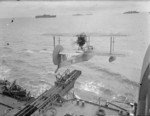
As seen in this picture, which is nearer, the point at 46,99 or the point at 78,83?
the point at 46,99

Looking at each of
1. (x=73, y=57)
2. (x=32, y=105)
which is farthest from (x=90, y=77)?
(x=32, y=105)

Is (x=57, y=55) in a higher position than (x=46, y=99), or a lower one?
higher

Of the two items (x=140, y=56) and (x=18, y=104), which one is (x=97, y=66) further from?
(x=18, y=104)

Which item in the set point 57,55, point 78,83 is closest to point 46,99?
point 57,55

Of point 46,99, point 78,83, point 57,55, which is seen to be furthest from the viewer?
point 78,83

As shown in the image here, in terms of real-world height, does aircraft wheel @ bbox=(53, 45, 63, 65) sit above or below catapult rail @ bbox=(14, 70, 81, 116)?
above

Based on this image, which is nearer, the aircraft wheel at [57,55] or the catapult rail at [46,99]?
the catapult rail at [46,99]

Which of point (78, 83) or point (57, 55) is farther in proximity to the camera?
point (78, 83)

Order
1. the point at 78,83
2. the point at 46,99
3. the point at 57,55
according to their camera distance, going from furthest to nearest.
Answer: the point at 78,83, the point at 57,55, the point at 46,99

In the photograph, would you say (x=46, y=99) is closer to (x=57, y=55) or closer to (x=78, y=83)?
(x=57, y=55)

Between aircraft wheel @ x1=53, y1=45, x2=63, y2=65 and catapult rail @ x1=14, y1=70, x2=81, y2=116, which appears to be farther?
aircraft wheel @ x1=53, y1=45, x2=63, y2=65

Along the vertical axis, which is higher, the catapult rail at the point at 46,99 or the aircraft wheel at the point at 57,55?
the aircraft wheel at the point at 57,55
